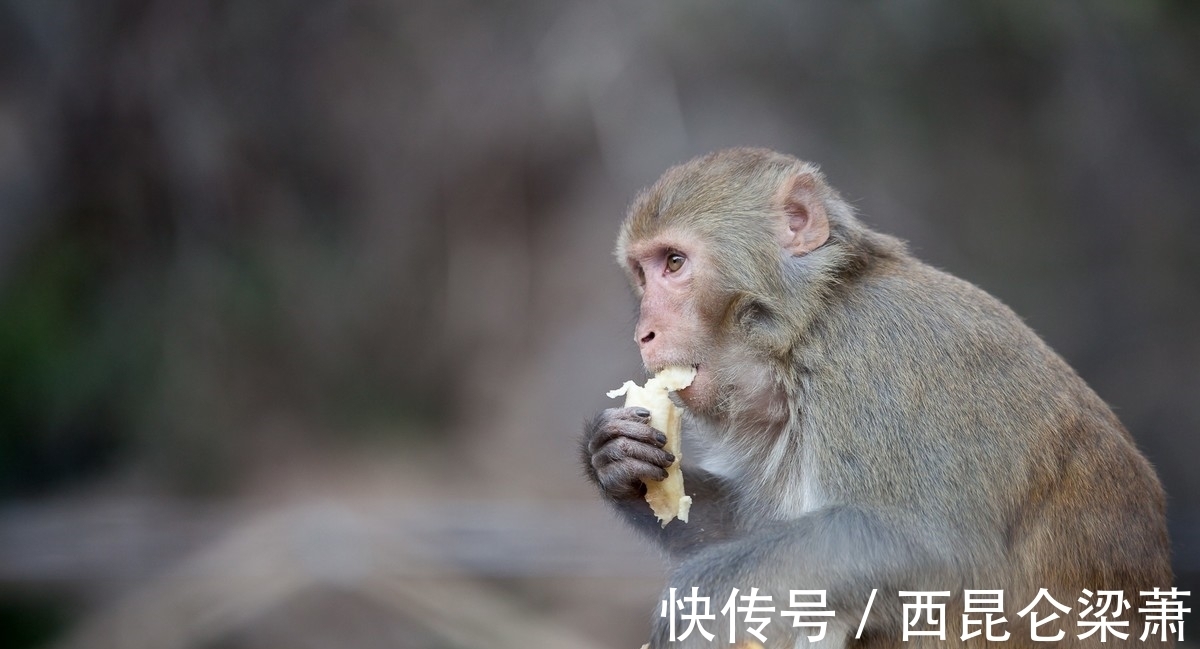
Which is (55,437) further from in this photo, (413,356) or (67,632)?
(413,356)

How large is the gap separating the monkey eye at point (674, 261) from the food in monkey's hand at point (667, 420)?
0.92 feet

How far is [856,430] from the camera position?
9.94 feet

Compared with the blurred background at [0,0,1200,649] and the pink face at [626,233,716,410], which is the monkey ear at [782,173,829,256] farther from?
the blurred background at [0,0,1200,649]

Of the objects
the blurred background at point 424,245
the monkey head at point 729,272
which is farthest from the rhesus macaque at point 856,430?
the blurred background at point 424,245

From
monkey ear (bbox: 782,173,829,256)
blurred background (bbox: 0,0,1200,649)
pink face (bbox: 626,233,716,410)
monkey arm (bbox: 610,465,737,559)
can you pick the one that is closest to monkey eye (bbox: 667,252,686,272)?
pink face (bbox: 626,233,716,410)

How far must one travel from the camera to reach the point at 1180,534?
4.01 meters

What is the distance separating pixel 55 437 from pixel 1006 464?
527 centimetres

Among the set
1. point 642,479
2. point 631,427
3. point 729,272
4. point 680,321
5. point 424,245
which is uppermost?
point 424,245

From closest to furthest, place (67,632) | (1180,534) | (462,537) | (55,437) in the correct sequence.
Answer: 1. (1180,534)
2. (462,537)
3. (67,632)
4. (55,437)

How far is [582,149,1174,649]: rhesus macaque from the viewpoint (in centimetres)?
296

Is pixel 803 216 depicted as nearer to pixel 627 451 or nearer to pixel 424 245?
pixel 627 451

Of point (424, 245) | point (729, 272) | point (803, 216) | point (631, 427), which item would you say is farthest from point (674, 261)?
point (424, 245)

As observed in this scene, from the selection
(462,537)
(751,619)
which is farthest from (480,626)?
(751,619)

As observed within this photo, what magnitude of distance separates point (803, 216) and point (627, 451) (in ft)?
2.56
